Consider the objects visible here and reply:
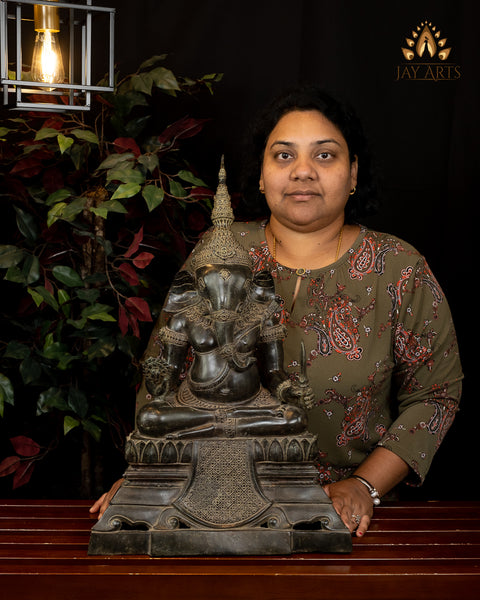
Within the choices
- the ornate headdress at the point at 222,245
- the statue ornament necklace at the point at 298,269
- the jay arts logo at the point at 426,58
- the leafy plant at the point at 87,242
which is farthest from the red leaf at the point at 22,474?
the jay arts logo at the point at 426,58

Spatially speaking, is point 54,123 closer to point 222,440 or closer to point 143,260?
point 143,260

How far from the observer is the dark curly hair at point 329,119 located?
2111 mm

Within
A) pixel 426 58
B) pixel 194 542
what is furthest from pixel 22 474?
pixel 426 58

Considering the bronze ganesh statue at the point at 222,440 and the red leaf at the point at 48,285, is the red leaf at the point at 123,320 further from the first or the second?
the bronze ganesh statue at the point at 222,440

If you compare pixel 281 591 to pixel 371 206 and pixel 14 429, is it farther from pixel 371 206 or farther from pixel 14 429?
pixel 14 429

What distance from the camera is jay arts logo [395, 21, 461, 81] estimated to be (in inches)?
107

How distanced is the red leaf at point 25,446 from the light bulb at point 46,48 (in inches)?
45.2

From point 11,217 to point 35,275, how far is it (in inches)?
20.1

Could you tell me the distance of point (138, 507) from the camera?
1.51m

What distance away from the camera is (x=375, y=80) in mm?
2736

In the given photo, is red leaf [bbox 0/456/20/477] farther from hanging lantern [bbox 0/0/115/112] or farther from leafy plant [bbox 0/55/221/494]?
hanging lantern [bbox 0/0/115/112]

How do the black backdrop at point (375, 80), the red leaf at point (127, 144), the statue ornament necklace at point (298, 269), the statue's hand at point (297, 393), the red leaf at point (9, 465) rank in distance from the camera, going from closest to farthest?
1. the statue's hand at point (297, 393)
2. the statue ornament necklace at point (298, 269)
3. the red leaf at point (127, 144)
4. the red leaf at point (9, 465)
5. the black backdrop at point (375, 80)

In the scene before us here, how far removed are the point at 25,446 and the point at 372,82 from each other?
1.65m

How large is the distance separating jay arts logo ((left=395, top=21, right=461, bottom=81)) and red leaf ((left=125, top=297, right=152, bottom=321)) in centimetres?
122
